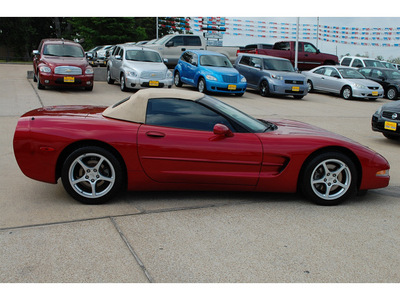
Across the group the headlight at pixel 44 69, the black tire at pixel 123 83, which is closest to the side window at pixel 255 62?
the black tire at pixel 123 83

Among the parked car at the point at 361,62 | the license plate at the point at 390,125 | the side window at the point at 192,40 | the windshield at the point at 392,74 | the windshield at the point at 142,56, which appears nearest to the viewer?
the license plate at the point at 390,125

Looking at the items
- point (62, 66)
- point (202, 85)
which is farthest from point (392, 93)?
point (62, 66)

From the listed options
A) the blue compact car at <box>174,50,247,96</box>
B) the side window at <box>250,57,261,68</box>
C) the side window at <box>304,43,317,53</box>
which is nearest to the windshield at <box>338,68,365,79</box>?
the side window at <box>250,57,261,68</box>

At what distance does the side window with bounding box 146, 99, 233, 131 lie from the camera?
4508 mm

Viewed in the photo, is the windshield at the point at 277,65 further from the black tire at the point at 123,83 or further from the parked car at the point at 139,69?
the black tire at the point at 123,83

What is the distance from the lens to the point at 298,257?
335 centimetres

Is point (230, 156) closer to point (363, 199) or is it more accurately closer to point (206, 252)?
point (206, 252)

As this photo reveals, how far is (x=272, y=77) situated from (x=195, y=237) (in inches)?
520

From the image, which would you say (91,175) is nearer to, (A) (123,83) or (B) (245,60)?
(A) (123,83)

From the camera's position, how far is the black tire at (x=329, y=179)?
14.9 ft

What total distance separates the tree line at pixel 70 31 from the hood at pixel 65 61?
2432 cm

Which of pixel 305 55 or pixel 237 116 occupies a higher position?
pixel 305 55

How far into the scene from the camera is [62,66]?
13.4m

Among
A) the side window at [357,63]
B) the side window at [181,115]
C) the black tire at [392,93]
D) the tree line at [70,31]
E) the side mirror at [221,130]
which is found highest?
the tree line at [70,31]
